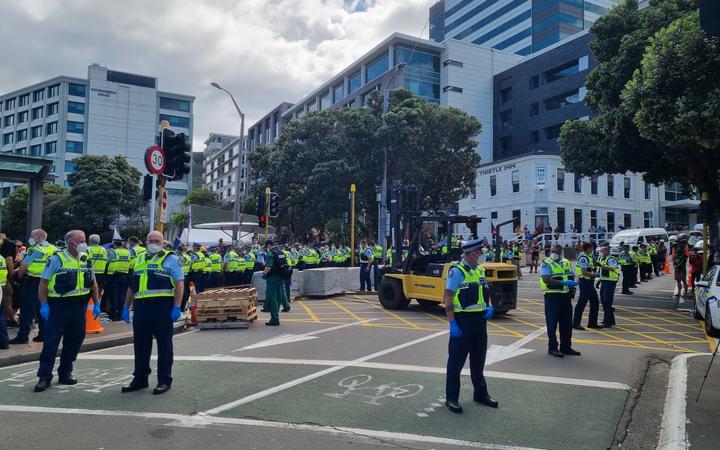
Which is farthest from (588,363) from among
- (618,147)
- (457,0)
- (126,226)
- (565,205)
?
(457,0)

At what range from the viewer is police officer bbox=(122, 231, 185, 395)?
6344 mm

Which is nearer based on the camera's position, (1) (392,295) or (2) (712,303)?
(2) (712,303)

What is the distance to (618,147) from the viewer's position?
1719cm

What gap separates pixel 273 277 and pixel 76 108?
→ 3159 inches

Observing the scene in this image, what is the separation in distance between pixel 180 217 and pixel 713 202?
56068 millimetres

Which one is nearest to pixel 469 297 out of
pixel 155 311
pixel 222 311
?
pixel 155 311

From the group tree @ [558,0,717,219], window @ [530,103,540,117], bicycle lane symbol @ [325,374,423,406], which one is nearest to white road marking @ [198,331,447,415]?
bicycle lane symbol @ [325,374,423,406]

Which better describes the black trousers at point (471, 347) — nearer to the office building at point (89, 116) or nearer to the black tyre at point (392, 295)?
the black tyre at point (392, 295)

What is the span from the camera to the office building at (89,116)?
259 ft

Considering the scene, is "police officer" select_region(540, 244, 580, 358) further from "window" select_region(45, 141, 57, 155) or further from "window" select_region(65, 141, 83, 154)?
"window" select_region(45, 141, 57, 155)

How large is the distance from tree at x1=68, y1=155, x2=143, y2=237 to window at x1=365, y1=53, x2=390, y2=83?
85.6 feet

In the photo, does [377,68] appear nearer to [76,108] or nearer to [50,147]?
[76,108]

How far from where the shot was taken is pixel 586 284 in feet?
35.8

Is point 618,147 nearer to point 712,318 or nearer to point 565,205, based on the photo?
point 712,318
